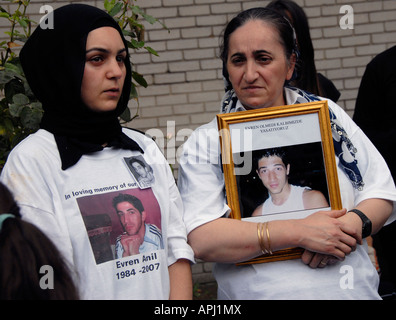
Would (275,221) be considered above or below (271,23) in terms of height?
below

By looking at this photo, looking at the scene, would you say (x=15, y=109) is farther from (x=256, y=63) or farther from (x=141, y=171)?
(x=256, y=63)

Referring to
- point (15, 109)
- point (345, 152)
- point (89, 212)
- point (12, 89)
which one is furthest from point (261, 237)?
point (12, 89)

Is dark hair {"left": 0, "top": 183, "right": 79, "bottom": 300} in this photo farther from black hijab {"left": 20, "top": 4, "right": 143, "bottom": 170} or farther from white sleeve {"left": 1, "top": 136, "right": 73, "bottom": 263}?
black hijab {"left": 20, "top": 4, "right": 143, "bottom": 170}

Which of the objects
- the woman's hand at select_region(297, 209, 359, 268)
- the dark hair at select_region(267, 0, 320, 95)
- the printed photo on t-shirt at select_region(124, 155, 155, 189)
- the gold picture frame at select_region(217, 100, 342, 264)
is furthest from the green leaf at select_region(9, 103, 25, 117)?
the dark hair at select_region(267, 0, 320, 95)

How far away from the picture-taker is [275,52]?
2.05 meters

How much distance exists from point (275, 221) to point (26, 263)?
0.96 m

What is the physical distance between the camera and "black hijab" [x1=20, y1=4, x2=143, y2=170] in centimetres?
178

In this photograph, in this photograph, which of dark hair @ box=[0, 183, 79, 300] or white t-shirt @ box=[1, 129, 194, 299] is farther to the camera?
white t-shirt @ box=[1, 129, 194, 299]

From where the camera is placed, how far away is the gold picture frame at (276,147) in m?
1.94

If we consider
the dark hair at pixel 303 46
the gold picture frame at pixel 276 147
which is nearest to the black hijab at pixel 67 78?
the gold picture frame at pixel 276 147

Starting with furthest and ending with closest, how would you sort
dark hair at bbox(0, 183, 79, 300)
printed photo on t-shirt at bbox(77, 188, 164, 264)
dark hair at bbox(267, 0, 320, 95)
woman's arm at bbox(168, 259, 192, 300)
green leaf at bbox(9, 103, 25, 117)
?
1. dark hair at bbox(267, 0, 320, 95)
2. green leaf at bbox(9, 103, 25, 117)
3. woman's arm at bbox(168, 259, 192, 300)
4. printed photo on t-shirt at bbox(77, 188, 164, 264)
5. dark hair at bbox(0, 183, 79, 300)

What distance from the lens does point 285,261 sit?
193 cm

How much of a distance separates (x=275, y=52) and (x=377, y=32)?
3.06 m
